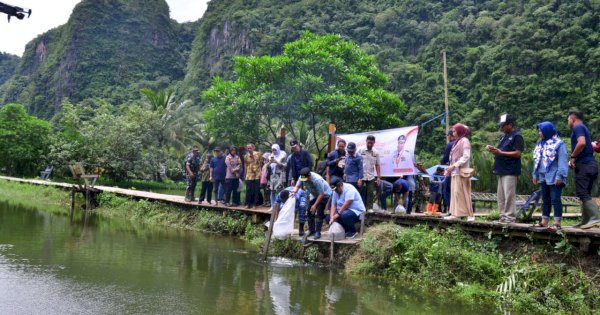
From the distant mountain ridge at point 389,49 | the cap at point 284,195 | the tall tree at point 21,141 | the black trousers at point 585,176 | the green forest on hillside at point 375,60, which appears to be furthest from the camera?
the tall tree at point 21,141

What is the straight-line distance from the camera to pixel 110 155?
30.6 meters

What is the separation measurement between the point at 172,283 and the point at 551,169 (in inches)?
209

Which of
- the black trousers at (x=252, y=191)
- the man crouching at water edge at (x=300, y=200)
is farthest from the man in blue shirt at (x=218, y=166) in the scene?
the man crouching at water edge at (x=300, y=200)

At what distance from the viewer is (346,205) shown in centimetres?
852

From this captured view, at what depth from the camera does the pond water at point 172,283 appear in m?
6.02

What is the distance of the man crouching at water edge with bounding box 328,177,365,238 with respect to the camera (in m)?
8.59

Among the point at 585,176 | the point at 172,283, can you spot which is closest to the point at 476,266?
the point at 585,176

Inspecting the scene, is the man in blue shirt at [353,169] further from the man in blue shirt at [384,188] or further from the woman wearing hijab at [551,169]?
the woman wearing hijab at [551,169]

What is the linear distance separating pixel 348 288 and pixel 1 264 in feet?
17.6

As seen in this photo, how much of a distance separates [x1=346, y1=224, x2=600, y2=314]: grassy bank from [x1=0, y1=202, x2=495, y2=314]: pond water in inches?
15.6

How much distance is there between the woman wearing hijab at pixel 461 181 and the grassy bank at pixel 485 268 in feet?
1.26

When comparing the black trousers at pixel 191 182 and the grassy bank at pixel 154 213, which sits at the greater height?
the black trousers at pixel 191 182

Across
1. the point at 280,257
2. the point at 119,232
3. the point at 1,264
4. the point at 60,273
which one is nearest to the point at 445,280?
the point at 280,257

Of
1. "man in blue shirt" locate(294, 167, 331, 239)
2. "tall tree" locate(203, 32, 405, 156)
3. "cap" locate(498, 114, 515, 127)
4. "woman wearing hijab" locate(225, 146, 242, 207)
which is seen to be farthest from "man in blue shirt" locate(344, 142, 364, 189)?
"tall tree" locate(203, 32, 405, 156)
